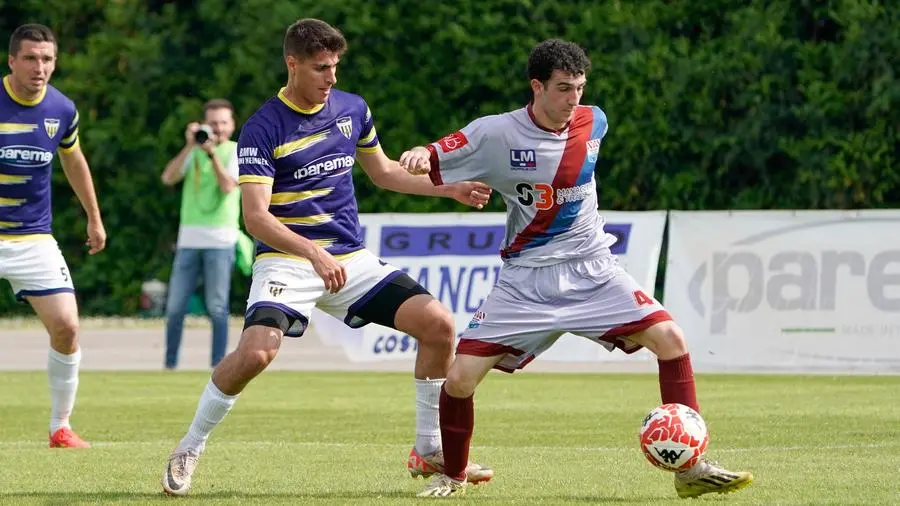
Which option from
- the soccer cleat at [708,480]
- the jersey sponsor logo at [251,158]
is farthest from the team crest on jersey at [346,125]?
the soccer cleat at [708,480]

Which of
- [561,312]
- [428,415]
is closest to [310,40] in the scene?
[561,312]

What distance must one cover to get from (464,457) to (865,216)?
7.55m

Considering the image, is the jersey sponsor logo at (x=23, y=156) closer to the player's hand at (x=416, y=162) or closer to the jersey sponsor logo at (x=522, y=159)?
the player's hand at (x=416, y=162)

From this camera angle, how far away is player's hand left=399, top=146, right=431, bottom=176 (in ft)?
25.3

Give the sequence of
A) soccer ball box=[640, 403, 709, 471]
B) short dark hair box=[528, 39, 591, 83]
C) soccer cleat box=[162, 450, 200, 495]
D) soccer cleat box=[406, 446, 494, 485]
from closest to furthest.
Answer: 1. soccer ball box=[640, 403, 709, 471]
2. short dark hair box=[528, 39, 591, 83]
3. soccer cleat box=[162, 450, 200, 495]
4. soccer cleat box=[406, 446, 494, 485]

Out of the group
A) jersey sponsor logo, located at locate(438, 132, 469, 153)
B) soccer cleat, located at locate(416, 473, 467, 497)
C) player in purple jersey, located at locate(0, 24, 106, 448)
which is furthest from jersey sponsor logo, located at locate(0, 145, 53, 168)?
soccer cleat, located at locate(416, 473, 467, 497)

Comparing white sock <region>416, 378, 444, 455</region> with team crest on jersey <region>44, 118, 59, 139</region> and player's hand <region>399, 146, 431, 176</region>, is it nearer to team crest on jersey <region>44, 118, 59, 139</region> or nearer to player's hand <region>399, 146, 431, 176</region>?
player's hand <region>399, 146, 431, 176</region>

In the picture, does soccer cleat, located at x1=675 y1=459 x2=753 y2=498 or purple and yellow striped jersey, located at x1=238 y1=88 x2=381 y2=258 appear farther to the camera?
purple and yellow striped jersey, located at x1=238 y1=88 x2=381 y2=258

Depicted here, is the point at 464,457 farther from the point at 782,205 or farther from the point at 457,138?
the point at 782,205

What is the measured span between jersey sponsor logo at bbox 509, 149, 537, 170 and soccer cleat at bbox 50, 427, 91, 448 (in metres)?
3.43

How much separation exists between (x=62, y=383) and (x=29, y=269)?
2.21 ft

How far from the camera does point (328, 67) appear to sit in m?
8.02

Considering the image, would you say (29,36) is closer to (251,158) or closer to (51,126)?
(51,126)

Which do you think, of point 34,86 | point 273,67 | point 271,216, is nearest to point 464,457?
point 271,216
